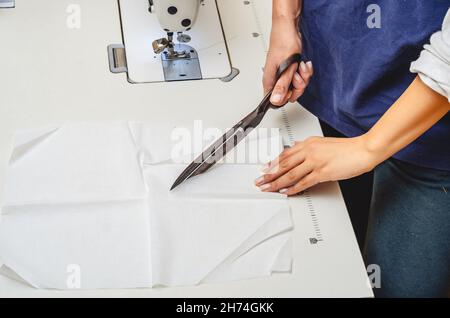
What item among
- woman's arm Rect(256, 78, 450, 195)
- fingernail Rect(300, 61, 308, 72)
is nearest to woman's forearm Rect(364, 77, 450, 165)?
woman's arm Rect(256, 78, 450, 195)

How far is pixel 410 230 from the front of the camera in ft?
3.76

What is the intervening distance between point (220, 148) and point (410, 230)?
14.2 inches

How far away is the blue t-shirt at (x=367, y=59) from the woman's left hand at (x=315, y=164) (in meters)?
0.11

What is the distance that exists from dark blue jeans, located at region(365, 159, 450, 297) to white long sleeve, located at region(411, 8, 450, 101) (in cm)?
25

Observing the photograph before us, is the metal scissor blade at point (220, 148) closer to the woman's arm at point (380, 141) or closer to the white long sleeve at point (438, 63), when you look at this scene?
the woman's arm at point (380, 141)

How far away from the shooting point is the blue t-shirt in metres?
0.99

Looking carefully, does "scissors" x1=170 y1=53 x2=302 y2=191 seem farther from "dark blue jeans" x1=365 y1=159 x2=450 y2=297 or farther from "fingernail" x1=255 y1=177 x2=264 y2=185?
"dark blue jeans" x1=365 y1=159 x2=450 y2=297

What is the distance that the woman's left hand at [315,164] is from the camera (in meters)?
1.01

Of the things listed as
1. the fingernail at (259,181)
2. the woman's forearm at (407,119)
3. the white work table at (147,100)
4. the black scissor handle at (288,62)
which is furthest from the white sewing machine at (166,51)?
the woman's forearm at (407,119)

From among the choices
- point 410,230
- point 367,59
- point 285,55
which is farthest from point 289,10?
point 410,230

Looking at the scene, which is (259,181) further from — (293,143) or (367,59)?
(367,59)

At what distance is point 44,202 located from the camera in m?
Answer: 0.99

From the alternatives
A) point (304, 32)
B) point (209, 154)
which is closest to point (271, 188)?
point (209, 154)
